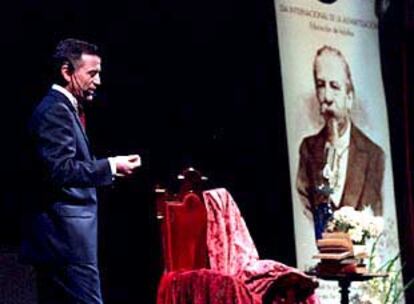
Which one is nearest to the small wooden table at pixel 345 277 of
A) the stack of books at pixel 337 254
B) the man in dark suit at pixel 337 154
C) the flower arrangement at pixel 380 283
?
the stack of books at pixel 337 254

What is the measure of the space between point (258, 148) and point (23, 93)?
151 centimetres

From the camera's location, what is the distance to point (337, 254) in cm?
450

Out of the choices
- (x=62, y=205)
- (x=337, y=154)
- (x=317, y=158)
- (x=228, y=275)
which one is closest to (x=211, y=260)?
(x=228, y=275)

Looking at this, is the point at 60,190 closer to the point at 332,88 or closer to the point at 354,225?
the point at 354,225

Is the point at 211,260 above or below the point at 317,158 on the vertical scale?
below

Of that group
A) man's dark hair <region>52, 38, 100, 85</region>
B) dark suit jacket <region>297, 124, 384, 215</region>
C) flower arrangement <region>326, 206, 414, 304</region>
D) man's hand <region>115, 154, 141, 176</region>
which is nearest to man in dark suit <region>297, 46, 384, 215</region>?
dark suit jacket <region>297, 124, 384, 215</region>

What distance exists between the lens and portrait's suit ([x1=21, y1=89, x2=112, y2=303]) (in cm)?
320

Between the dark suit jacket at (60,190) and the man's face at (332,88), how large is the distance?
2.34 m

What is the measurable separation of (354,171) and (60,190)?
8.75 ft

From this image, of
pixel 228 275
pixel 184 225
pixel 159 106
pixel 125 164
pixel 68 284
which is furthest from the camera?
pixel 159 106

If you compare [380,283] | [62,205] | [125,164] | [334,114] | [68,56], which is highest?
[68,56]

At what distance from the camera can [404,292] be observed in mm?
5914

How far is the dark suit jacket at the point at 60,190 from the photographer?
3.20m

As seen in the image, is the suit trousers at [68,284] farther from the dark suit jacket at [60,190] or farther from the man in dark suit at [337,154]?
the man in dark suit at [337,154]
